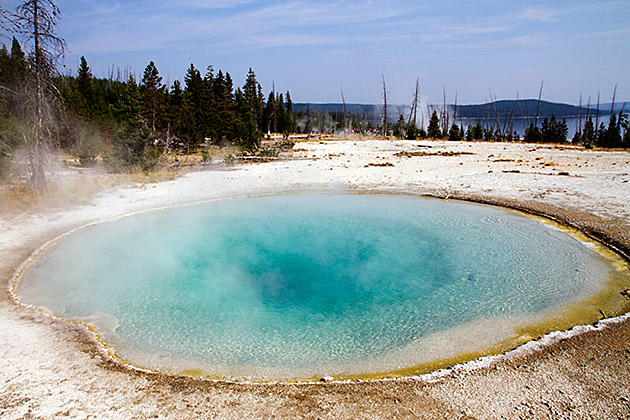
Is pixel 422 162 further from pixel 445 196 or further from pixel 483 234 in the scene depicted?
pixel 483 234

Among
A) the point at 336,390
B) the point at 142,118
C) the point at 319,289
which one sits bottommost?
the point at 319,289

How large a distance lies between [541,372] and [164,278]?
5.61 meters

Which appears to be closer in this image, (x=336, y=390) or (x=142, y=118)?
(x=336, y=390)

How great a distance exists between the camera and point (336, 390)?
372 cm

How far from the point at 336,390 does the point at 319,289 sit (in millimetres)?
2744

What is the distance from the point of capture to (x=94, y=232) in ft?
30.9

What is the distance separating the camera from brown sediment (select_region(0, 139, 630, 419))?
3377 mm

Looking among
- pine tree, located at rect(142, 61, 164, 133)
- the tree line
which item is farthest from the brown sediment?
pine tree, located at rect(142, 61, 164, 133)

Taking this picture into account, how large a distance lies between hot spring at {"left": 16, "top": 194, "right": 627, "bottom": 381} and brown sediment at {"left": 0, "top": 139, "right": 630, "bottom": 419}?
13.6 inches

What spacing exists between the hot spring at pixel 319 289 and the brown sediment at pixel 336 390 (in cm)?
35

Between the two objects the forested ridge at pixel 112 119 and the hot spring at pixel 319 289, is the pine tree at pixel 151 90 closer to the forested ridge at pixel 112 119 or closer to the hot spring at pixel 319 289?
the forested ridge at pixel 112 119

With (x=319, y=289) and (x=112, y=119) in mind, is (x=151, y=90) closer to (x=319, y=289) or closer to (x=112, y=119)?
(x=112, y=119)

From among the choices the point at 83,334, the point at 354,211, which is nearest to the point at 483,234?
the point at 354,211

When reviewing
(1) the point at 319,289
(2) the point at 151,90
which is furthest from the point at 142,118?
(1) the point at 319,289
